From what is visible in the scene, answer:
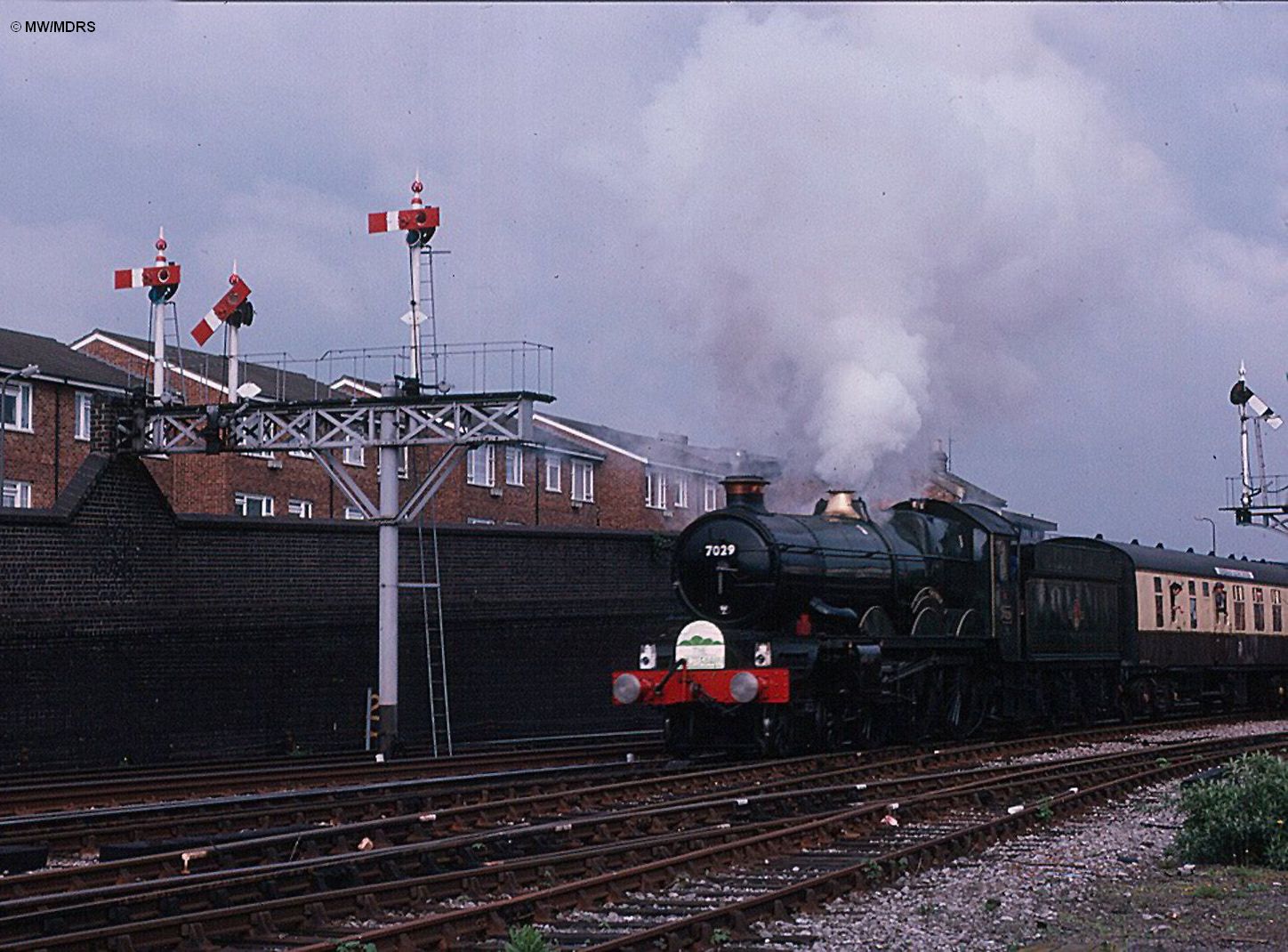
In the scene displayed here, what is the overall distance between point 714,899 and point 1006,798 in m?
6.07

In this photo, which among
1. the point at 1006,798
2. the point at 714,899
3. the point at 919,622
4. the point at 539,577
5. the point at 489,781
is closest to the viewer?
the point at 714,899

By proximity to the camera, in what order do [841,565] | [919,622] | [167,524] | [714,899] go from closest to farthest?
[714,899]
[841,565]
[919,622]
[167,524]

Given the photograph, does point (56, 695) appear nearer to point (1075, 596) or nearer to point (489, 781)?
point (489, 781)

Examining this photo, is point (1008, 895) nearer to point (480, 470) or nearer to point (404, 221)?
point (404, 221)

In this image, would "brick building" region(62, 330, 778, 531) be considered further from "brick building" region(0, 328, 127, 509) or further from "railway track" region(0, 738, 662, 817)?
"railway track" region(0, 738, 662, 817)

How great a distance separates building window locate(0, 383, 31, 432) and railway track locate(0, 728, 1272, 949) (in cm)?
2379

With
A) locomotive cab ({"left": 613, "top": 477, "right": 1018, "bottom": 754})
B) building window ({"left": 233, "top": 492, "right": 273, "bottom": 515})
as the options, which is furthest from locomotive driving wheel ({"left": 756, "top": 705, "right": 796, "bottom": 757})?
building window ({"left": 233, "top": 492, "right": 273, "bottom": 515})

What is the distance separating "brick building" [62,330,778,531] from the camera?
3900cm

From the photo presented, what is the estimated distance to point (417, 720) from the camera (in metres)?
25.2

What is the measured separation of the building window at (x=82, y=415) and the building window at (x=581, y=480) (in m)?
14.0

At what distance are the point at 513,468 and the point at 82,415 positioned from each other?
39.3ft

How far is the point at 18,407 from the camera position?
3575 centimetres

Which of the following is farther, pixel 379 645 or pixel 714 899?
pixel 379 645

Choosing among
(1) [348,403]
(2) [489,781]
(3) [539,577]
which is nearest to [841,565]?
(2) [489,781]
